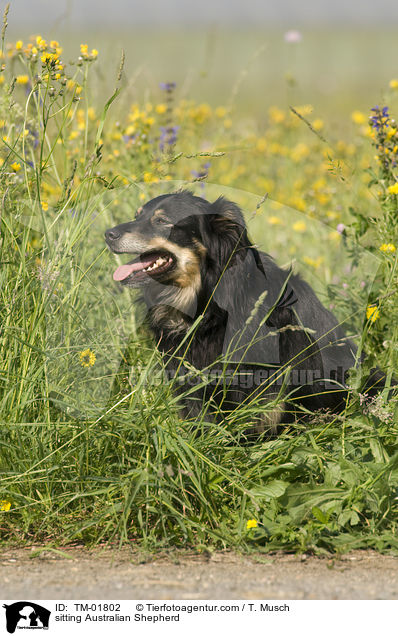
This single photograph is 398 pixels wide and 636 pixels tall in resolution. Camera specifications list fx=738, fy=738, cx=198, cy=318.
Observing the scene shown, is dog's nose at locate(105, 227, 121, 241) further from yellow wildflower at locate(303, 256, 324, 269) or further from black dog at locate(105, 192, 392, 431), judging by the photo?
yellow wildflower at locate(303, 256, 324, 269)

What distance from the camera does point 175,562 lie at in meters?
2.56

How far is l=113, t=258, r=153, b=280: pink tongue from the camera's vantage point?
3.58 metres

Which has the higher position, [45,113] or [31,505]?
[45,113]

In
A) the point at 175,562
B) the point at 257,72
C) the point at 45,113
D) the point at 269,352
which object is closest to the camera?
the point at 175,562

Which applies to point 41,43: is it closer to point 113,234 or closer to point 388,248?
point 113,234

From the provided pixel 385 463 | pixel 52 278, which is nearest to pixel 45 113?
pixel 52 278

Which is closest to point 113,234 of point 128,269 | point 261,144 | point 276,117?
point 128,269

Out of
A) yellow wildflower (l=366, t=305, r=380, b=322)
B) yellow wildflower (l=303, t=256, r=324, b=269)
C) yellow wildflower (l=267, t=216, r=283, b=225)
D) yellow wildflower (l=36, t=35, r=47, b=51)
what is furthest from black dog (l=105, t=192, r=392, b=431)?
yellow wildflower (l=267, t=216, r=283, b=225)

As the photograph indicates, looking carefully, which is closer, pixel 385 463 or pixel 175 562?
pixel 175 562

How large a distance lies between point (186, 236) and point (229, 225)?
21 cm

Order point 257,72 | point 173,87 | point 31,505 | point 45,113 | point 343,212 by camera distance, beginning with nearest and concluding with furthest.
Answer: point 31,505, point 45,113, point 173,87, point 343,212, point 257,72

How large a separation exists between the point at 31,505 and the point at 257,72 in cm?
4220

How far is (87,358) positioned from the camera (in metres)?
3.33

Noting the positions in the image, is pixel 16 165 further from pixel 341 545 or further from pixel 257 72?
pixel 257 72
